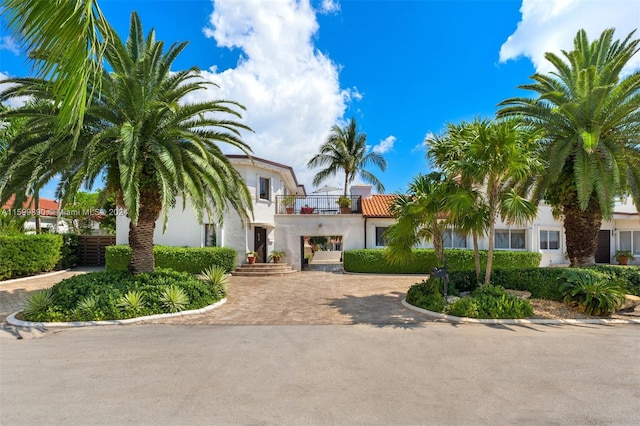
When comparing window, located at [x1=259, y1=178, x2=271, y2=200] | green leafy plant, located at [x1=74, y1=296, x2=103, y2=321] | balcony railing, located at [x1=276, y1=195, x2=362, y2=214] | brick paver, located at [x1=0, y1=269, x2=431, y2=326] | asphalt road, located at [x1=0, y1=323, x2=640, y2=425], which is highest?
window, located at [x1=259, y1=178, x2=271, y2=200]

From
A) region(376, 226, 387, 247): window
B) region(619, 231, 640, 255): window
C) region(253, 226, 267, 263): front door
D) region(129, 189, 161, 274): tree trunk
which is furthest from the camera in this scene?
region(619, 231, 640, 255): window

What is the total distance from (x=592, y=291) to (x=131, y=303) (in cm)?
1218

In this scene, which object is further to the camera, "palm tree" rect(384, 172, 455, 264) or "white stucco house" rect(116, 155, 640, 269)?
"white stucco house" rect(116, 155, 640, 269)

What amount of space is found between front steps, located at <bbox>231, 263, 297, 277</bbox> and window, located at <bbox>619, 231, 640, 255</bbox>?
22719 millimetres

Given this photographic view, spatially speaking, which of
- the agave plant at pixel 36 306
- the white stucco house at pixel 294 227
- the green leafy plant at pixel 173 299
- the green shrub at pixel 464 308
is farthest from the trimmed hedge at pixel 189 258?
the green shrub at pixel 464 308

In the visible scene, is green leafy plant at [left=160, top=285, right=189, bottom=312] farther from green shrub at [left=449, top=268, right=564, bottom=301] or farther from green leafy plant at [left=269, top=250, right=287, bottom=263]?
green leafy plant at [left=269, top=250, right=287, bottom=263]

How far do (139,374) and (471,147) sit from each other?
30.5 ft

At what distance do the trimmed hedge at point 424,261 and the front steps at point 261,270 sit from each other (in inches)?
147

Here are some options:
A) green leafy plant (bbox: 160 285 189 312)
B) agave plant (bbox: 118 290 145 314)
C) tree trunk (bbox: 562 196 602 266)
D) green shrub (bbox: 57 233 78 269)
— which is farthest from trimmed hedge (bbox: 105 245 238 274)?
tree trunk (bbox: 562 196 602 266)

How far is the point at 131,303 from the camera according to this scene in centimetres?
868

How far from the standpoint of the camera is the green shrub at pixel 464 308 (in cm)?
857

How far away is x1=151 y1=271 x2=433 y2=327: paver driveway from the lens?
8664 millimetres

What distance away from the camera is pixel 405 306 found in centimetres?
1020

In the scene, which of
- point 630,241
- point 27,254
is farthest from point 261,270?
point 630,241
